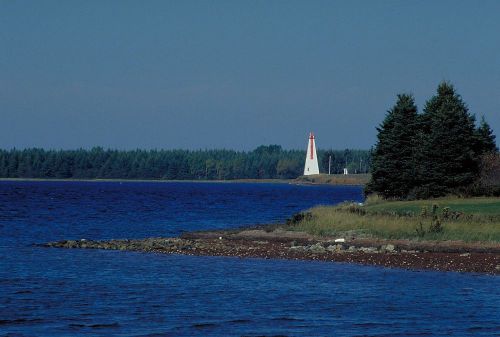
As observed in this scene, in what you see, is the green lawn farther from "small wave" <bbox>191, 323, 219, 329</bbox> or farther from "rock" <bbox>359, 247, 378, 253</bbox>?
"small wave" <bbox>191, 323, 219, 329</bbox>

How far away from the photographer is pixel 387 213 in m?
55.2

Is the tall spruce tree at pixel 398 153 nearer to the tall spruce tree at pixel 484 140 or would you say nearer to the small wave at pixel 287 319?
the tall spruce tree at pixel 484 140

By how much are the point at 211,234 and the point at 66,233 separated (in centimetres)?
1148

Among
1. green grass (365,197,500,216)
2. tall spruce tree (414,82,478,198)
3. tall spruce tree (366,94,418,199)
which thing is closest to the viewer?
green grass (365,197,500,216)

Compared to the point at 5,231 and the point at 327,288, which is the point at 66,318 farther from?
the point at 5,231

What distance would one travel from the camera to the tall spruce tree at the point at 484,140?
258 ft

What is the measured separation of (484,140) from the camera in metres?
80.1

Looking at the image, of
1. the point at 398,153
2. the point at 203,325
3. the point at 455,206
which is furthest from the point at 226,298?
the point at 398,153

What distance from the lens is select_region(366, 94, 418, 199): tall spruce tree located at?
76250 millimetres

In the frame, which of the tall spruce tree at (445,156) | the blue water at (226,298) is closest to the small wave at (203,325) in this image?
the blue water at (226,298)

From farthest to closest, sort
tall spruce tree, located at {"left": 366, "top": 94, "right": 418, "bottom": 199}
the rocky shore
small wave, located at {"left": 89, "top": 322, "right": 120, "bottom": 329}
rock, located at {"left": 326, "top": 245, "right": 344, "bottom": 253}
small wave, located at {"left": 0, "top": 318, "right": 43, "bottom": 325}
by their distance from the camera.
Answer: tall spruce tree, located at {"left": 366, "top": 94, "right": 418, "bottom": 199} < rock, located at {"left": 326, "top": 245, "right": 344, "bottom": 253} < the rocky shore < small wave, located at {"left": 0, "top": 318, "right": 43, "bottom": 325} < small wave, located at {"left": 89, "top": 322, "right": 120, "bottom": 329}

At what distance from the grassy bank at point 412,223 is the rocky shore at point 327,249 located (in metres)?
0.91

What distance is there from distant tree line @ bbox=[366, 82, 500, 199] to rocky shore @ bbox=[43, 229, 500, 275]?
67.8 ft

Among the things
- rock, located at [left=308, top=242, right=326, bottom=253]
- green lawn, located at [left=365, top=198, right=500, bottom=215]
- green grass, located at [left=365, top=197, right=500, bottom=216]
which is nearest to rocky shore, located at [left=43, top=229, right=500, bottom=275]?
rock, located at [left=308, top=242, right=326, bottom=253]
